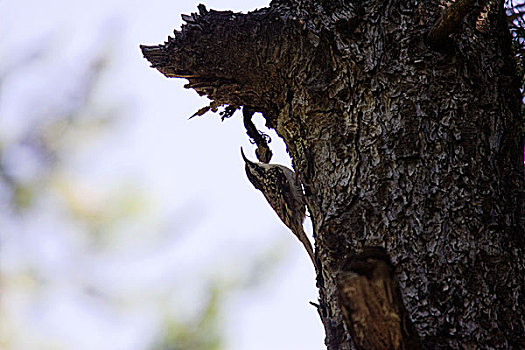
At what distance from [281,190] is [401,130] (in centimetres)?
178

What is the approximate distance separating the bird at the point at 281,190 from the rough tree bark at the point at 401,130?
135 centimetres

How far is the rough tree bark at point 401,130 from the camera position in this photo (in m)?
1.24

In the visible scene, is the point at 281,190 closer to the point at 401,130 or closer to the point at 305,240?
the point at 305,240

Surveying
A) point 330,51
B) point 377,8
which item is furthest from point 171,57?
point 377,8

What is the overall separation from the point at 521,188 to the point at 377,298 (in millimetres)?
679

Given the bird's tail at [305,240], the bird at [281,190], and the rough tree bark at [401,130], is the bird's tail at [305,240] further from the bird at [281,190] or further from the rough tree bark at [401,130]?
the rough tree bark at [401,130]

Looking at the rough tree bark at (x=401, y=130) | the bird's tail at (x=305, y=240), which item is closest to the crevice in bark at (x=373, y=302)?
the rough tree bark at (x=401, y=130)

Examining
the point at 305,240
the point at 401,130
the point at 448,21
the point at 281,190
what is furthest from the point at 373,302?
the point at 281,190

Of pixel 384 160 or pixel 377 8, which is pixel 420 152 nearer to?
pixel 384 160

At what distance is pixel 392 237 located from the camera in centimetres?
131

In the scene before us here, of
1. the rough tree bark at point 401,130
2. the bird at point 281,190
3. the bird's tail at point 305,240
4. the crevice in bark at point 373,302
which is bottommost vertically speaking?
the crevice in bark at point 373,302

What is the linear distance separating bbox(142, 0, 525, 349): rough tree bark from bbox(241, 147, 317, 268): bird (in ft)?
4.43

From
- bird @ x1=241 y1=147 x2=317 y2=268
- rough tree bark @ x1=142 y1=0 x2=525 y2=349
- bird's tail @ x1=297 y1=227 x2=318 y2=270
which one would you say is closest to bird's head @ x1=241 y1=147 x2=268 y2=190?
bird @ x1=241 y1=147 x2=317 y2=268

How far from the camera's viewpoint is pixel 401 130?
140 centimetres
